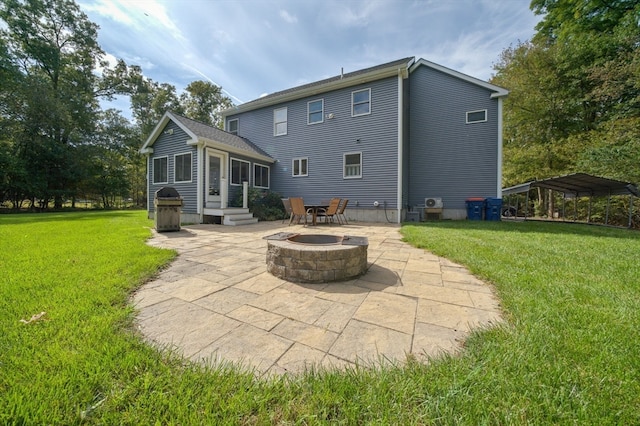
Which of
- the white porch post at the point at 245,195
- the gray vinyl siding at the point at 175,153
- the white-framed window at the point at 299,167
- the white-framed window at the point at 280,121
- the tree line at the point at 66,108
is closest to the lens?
the gray vinyl siding at the point at 175,153

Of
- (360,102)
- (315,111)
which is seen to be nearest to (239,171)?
(315,111)

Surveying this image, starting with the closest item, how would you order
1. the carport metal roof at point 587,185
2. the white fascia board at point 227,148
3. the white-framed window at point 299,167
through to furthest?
the carport metal roof at point 587,185 < the white fascia board at point 227,148 < the white-framed window at point 299,167

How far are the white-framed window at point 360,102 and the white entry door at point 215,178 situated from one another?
6223 millimetres

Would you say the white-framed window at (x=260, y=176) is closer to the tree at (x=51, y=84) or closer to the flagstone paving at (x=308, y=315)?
the flagstone paving at (x=308, y=315)

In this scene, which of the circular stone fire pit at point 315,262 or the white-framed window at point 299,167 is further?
the white-framed window at point 299,167

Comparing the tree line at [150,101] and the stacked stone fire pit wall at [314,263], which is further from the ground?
the tree line at [150,101]

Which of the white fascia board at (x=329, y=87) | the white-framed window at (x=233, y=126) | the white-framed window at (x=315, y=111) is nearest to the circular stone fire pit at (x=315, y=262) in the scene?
the white fascia board at (x=329, y=87)

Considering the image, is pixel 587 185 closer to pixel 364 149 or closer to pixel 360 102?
A: pixel 364 149

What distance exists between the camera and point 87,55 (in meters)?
21.2

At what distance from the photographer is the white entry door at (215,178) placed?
9.68 m

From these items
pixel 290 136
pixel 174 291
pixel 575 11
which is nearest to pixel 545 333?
pixel 174 291

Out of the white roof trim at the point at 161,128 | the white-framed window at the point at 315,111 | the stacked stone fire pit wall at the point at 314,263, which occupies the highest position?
the white-framed window at the point at 315,111

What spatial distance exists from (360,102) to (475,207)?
22.6 feet

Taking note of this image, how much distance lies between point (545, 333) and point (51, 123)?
2718cm
